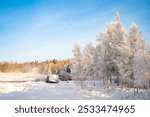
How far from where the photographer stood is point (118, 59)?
37.0 m

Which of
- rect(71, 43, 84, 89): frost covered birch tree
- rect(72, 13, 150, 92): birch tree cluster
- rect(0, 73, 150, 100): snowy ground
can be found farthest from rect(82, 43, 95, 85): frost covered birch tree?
rect(0, 73, 150, 100): snowy ground

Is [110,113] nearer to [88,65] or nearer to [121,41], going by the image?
[121,41]

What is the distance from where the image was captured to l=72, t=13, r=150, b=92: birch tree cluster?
30766 millimetres

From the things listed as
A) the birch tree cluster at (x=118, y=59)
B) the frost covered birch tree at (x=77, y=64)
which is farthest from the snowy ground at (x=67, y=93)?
the frost covered birch tree at (x=77, y=64)

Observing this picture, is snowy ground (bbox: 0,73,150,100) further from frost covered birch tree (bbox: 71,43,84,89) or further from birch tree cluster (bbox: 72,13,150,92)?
frost covered birch tree (bbox: 71,43,84,89)

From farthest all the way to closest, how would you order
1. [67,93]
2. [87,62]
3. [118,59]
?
[87,62]
[118,59]
[67,93]

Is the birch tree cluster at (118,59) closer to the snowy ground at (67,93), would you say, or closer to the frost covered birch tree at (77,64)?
the frost covered birch tree at (77,64)

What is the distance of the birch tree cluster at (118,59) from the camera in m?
30.8

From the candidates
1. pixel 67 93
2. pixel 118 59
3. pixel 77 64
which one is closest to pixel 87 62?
pixel 77 64

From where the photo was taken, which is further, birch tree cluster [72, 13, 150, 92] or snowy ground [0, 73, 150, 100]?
birch tree cluster [72, 13, 150, 92]

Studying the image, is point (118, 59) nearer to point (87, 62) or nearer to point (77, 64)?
point (77, 64)

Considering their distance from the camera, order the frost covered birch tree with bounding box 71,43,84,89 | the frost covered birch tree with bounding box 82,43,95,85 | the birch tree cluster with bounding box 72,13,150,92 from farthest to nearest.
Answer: the frost covered birch tree with bounding box 82,43,95,85 < the frost covered birch tree with bounding box 71,43,84,89 < the birch tree cluster with bounding box 72,13,150,92

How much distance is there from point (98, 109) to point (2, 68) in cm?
12865

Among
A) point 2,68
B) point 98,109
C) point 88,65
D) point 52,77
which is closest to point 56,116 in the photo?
point 98,109
